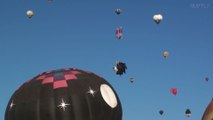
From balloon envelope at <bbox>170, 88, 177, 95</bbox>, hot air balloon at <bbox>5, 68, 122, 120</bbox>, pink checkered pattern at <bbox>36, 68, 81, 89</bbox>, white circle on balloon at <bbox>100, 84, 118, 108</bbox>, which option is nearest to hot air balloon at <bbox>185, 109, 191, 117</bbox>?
balloon envelope at <bbox>170, 88, 177, 95</bbox>

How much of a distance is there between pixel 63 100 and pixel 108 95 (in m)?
1.98

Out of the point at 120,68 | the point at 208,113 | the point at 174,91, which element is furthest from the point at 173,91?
the point at 208,113

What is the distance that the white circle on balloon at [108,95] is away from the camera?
76.0 feet

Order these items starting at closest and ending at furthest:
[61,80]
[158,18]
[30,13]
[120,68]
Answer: [61,80] → [120,68] → [30,13] → [158,18]

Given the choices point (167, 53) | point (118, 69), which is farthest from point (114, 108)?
point (167, 53)

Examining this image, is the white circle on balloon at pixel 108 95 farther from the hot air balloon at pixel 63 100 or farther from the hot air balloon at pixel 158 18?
the hot air balloon at pixel 158 18

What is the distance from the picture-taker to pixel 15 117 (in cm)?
2289

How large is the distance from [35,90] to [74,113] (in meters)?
1.87

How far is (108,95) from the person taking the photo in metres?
23.4

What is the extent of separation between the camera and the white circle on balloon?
23.2 metres

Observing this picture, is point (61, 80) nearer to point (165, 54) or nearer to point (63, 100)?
point (63, 100)

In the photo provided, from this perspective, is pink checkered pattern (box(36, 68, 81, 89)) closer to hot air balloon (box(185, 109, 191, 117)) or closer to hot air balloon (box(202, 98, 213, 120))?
hot air balloon (box(202, 98, 213, 120))

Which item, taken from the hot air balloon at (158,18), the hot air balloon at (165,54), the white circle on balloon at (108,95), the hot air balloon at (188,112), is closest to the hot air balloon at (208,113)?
the white circle on balloon at (108,95)

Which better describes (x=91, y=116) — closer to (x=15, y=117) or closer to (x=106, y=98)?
(x=106, y=98)
